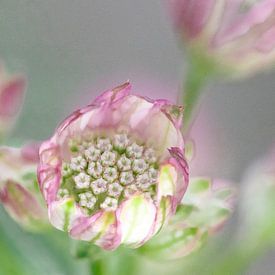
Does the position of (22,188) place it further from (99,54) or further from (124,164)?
(99,54)

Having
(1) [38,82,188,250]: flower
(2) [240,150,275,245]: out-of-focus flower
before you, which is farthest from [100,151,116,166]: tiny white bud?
(2) [240,150,275,245]: out-of-focus flower

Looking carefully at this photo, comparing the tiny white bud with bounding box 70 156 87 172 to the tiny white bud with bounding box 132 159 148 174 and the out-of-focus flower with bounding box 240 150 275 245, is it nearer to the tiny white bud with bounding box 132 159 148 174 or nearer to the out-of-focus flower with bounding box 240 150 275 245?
the tiny white bud with bounding box 132 159 148 174

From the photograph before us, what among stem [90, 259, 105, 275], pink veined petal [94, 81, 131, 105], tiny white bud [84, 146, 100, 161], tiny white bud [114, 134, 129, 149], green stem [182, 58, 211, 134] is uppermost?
green stem [182, 58, 211, 134]

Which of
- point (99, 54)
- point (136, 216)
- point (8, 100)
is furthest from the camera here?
point (99, 54)

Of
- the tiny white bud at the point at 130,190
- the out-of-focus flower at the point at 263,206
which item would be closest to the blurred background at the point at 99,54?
the out-of-focus flower at the point at 263,206

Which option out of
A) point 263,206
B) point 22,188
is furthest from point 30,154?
point 263,206

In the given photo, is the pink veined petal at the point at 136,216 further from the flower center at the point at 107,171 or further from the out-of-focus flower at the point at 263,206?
the out-of-focus flower at the point at 263,206
